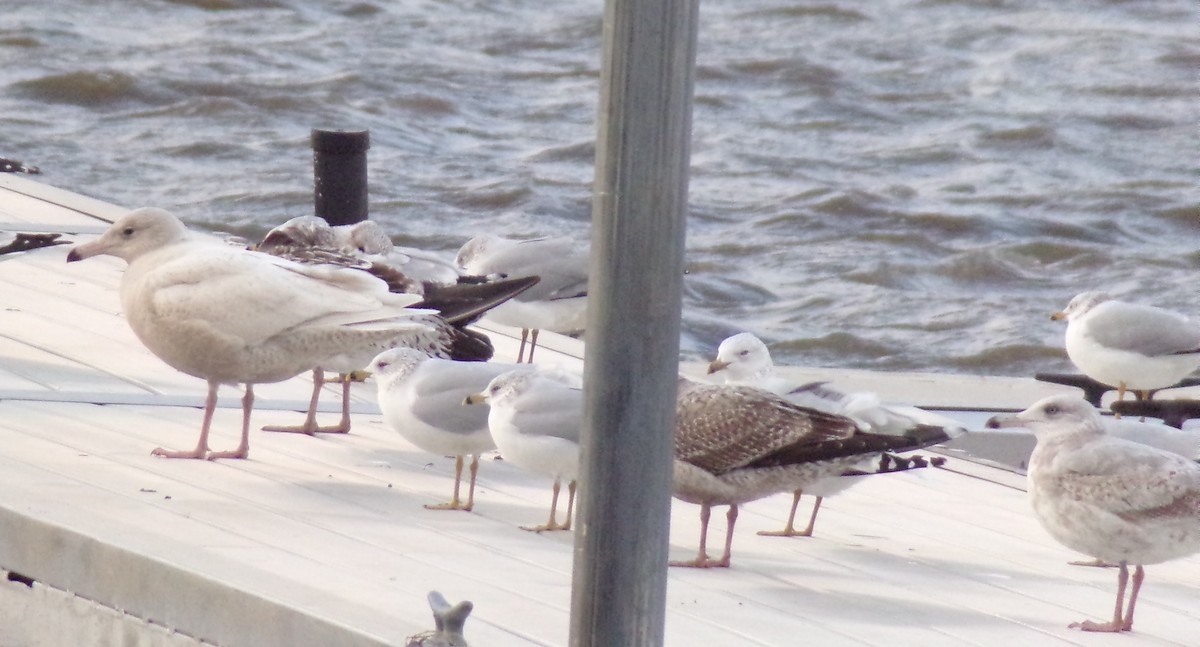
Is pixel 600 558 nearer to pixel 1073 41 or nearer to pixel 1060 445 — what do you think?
pixel 1060 445

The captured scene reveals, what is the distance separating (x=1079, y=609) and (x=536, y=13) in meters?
18.6

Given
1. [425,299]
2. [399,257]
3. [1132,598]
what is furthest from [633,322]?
[399,257]

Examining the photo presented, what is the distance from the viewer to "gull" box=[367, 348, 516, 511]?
452 cm

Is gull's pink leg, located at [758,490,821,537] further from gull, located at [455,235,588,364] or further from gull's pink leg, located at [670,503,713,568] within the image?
gull, located at [455,235,588,364]

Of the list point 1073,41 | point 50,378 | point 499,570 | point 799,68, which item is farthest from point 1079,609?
point 1073,41

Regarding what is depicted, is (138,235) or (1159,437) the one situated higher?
(138,235)

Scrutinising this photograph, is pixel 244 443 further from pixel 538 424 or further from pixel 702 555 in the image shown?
pixel 702 555

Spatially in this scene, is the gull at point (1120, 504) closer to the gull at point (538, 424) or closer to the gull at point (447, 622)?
the gull at point (538, 424)

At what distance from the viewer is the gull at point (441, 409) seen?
4.52 metres

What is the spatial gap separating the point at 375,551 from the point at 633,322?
1410mm

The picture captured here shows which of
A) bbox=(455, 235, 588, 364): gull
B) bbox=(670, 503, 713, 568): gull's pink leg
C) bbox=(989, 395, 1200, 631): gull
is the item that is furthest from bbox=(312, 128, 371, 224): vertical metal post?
bbox=(989, 395, 1200, 631): gull

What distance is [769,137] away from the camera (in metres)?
17.7

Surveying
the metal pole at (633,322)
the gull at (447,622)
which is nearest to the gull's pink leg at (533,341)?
the gull at (447,622)

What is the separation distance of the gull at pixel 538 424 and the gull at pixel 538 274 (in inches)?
77.4
